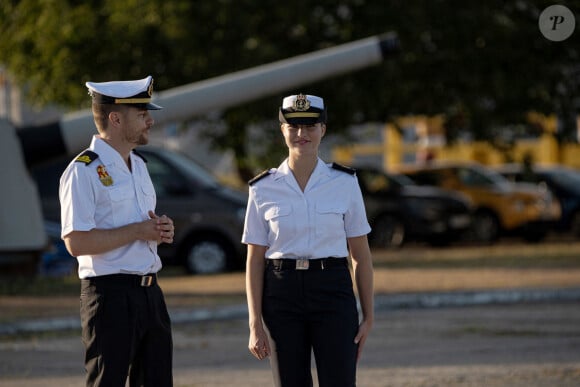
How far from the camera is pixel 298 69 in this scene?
18641 millimetres

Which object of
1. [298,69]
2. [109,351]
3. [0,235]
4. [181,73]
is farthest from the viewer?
[181,73]

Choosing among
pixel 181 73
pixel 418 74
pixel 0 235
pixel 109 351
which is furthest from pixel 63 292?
pixel 109 351

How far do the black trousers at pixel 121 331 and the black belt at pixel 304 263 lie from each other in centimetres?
55

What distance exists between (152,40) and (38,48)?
7.61 feet

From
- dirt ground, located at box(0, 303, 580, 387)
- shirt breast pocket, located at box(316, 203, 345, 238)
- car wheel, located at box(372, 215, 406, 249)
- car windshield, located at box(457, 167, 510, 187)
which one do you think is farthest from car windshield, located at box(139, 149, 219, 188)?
shirt breast pocket, located at box(316, 203, 345, 238)

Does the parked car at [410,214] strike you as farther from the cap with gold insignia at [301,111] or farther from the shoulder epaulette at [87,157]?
the shoulder epaulette at [87,157]

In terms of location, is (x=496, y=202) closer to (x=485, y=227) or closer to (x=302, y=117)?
(x=485, y=227)

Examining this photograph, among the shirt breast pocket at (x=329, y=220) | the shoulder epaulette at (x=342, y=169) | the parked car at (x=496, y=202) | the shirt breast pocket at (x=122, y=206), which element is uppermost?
the shoulder epaulette at (x=342, y=169)

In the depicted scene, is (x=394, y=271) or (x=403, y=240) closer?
(x=394, y=271)

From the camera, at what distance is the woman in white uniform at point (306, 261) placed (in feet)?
18.4

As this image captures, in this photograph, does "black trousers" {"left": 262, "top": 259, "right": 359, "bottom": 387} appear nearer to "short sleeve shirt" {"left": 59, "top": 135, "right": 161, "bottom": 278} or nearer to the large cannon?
"short sleeve shirt" {"left": 59, "top": 135, "right": 161, "bottom": 278}

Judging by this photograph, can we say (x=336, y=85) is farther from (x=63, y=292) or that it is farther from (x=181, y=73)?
(x=63, y=292)

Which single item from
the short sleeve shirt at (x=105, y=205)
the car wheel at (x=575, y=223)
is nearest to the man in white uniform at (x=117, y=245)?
the short sleeve shirt at (x=105, y=205)

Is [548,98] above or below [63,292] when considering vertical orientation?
above
